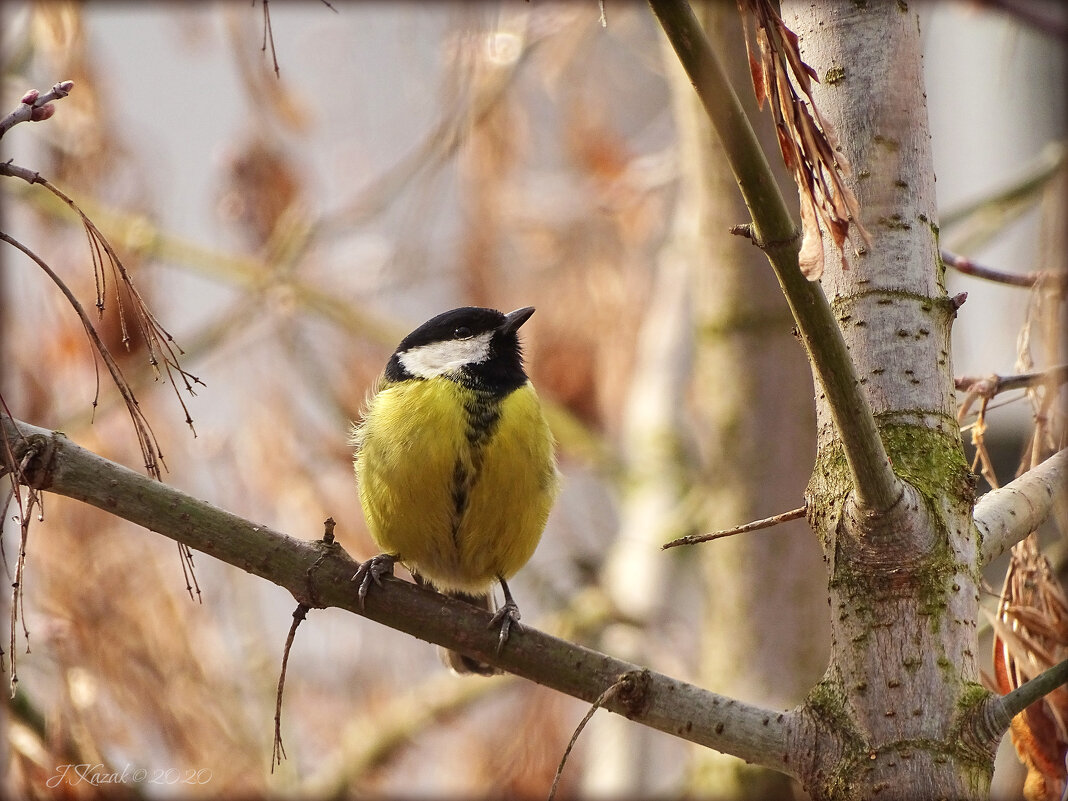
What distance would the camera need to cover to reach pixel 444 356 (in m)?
2.64

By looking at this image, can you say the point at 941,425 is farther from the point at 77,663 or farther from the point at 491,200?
the point at 491,200

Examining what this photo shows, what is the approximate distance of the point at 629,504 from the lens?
13.7 feet

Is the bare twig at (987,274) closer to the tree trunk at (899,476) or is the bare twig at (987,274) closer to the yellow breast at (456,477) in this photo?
the tree trunk at (899,476)

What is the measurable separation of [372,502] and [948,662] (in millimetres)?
1349

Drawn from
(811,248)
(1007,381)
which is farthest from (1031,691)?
(811,248)

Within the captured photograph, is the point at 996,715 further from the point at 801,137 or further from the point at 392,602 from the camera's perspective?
the point at 392,602

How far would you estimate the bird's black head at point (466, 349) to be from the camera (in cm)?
257

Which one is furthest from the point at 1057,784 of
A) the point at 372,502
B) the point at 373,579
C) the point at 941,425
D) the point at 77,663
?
the point at 77,663

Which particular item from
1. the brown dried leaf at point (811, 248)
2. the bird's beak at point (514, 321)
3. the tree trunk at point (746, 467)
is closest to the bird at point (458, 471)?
the bird's beak at point (514, 321)

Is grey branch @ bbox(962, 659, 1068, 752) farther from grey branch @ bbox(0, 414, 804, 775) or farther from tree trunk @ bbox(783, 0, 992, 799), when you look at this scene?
grey branch @ bbox(0, 414, 804, 775)

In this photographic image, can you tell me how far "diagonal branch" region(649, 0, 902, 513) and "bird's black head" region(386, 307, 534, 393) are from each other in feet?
4.35

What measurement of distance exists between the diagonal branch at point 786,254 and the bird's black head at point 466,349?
1.33m

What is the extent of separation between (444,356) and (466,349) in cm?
6

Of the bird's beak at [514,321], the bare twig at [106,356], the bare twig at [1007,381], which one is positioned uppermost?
the bird's beak at [514,321]
